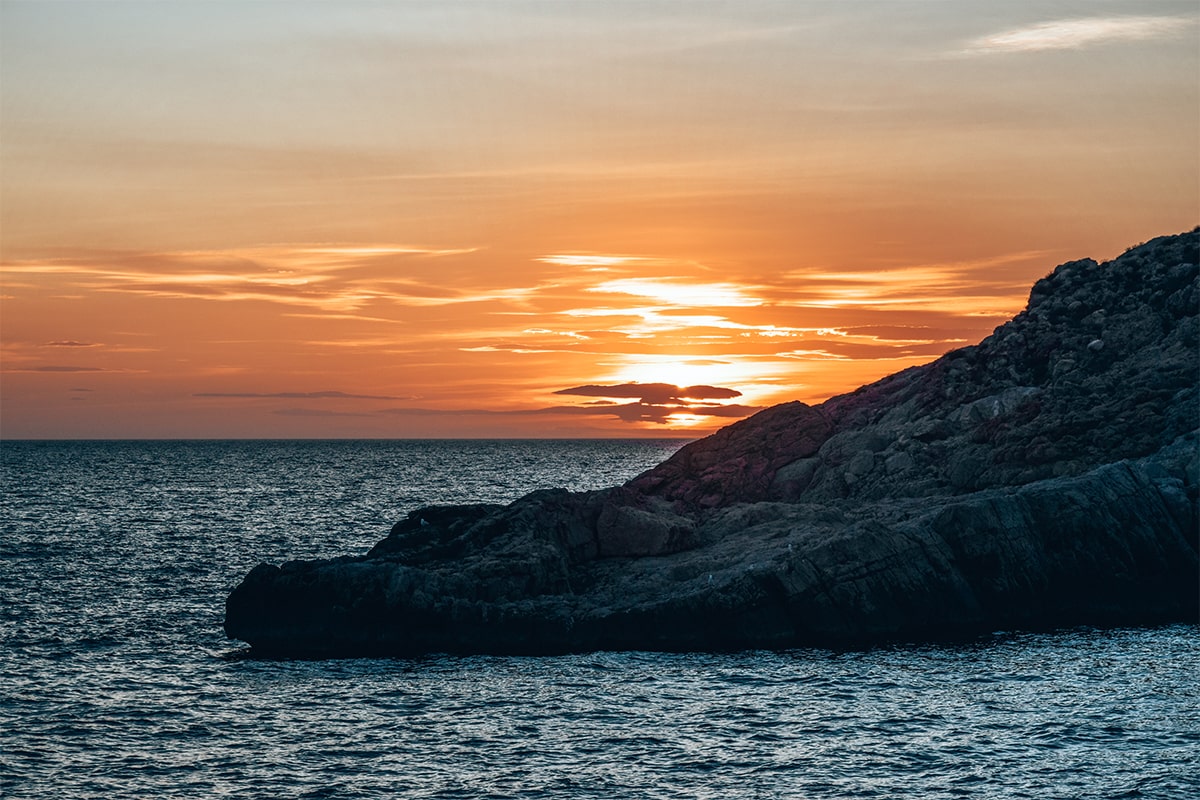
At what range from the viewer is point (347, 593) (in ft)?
159

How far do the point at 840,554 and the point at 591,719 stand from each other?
15.3m

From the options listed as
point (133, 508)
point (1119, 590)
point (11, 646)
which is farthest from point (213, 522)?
point (1119, 590)

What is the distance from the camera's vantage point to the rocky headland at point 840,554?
4800 cm

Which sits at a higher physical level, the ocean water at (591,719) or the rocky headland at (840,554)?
the rocky headland at (840,554)

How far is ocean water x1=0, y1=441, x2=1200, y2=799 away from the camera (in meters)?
32.4

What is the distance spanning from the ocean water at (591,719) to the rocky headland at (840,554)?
72.2 inches

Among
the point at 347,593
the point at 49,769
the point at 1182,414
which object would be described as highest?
the point at 1182,414

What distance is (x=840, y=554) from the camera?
1934 inches

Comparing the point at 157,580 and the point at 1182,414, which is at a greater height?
the point at 1182,414

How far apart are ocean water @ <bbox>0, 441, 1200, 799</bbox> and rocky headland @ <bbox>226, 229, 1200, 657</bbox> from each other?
6.01ft

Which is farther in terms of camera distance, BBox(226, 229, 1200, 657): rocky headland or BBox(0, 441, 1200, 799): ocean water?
BBox(226, 229, 1200, 657): rocky headland

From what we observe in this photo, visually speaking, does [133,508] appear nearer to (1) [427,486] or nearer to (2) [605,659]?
(1) [427,486]

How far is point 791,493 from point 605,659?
2408 centimetres

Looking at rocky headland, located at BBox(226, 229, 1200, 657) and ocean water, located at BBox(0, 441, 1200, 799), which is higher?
rocky headland, located at BBox(226, 229, 1200, 657)
